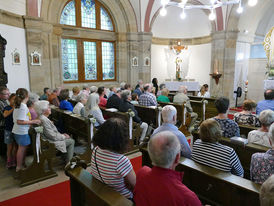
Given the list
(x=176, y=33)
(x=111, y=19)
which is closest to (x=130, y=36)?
(x=111, y=19)

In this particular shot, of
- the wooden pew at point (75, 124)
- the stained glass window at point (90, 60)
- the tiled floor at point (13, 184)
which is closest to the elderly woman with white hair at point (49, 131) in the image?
the wooden pew at point (75, 124)

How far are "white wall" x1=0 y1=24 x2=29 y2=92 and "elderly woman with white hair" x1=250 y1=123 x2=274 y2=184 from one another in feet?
23.6

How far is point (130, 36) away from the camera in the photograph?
453 inches

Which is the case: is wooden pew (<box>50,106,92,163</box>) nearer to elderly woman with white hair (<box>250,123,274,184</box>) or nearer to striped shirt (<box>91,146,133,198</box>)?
striped shirt (<box>91,146,133,198</box>)

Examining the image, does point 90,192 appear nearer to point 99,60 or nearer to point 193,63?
point 99,60

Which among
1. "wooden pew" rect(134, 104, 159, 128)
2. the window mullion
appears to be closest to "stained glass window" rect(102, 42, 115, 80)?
the window mullion

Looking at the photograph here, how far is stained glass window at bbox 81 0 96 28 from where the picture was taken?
10438 millimetres

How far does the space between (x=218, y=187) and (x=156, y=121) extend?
377 centimetres

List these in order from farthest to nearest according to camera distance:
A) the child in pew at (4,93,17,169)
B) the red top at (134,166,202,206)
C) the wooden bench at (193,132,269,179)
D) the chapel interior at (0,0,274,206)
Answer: the chapel interior at (0,0,274,206) < the child in pew at (4,93,17,169) < the wooden bench at (193,132,269,179) < the red top at (134,166,202,206)

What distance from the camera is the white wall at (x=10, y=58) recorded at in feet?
23.0

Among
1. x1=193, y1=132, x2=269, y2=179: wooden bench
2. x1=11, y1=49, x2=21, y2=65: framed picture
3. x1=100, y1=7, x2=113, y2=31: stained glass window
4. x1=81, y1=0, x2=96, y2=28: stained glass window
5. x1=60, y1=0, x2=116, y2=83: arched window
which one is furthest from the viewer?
x1=100, y1=7, x2=113, y2=31: stained glass window

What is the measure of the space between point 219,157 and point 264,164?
41 cm

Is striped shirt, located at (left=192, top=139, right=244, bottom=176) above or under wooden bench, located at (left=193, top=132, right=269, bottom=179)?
above

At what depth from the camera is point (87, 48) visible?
10930 millimetres
